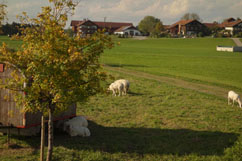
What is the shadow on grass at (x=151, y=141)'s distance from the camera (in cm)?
1152

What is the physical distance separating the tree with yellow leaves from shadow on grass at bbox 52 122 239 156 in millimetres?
2900

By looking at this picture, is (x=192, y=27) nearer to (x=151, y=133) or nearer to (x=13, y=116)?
(x=151, y=133)

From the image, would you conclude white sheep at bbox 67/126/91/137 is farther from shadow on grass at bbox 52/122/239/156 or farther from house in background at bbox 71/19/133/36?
house in background at bbox 71/19/133/36

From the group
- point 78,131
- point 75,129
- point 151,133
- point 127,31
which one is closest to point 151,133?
point 151,133

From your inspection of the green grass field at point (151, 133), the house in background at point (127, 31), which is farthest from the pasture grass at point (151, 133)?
the house in background at point (127, 31)

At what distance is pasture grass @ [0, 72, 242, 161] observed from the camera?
35.9 ft

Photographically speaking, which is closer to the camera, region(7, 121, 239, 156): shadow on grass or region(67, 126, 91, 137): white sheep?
region(7, 121, 239, 156): shadow on grass

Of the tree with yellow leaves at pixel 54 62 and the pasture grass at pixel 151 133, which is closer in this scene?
the tree with yellow leaves at pixel 54 62

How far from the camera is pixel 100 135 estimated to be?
13297 mm

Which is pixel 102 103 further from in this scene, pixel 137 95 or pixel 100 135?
pixel 100 135

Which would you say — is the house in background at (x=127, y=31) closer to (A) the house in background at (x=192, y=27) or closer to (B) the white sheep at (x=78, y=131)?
(A) the house in background at (x=192, y=27)

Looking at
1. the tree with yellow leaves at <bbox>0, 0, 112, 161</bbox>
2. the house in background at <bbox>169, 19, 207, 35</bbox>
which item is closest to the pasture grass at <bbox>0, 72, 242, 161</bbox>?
the tree with yellow leaves at <bbox>0, 0, 112, 161</bbox>

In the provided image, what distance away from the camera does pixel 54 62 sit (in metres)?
8.68

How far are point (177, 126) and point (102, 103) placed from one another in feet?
20.7
